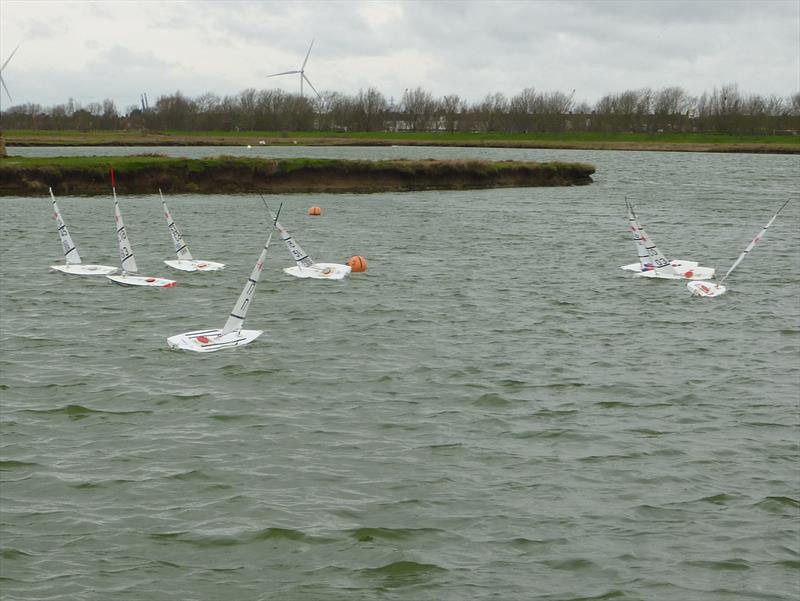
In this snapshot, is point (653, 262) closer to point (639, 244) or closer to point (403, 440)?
point (639, 244)

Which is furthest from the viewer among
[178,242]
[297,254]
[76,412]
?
[178,242]

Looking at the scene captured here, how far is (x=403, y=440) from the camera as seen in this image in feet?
59.4

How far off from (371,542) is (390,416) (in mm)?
5738

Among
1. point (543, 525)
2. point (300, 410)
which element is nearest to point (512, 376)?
point (300, 410)

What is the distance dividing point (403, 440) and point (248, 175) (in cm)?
5416

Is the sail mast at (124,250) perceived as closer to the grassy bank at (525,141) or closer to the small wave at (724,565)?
the small wave at (724,565)

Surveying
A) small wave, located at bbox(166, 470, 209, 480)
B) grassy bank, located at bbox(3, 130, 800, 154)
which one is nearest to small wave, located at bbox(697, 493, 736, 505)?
small wave, located at bbox(166, 470, 209, 480)

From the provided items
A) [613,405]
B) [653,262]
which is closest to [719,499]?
[613,405]

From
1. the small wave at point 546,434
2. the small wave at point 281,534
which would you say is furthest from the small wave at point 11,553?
the small wave at point 546,434

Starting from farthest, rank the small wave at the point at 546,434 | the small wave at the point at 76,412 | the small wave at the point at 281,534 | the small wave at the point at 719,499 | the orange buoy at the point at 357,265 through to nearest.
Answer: the orange buoy at the point at 357,265
the small wave at the point at 76,412
the small wave at the point at 546,434
the small wave at the point at 719,499
the small wave at the point at 281,534

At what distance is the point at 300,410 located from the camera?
19.9 m

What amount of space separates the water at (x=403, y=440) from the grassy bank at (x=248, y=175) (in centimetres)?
2688

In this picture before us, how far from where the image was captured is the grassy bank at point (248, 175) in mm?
63969

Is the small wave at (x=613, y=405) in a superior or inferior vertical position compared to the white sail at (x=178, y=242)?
inferior
